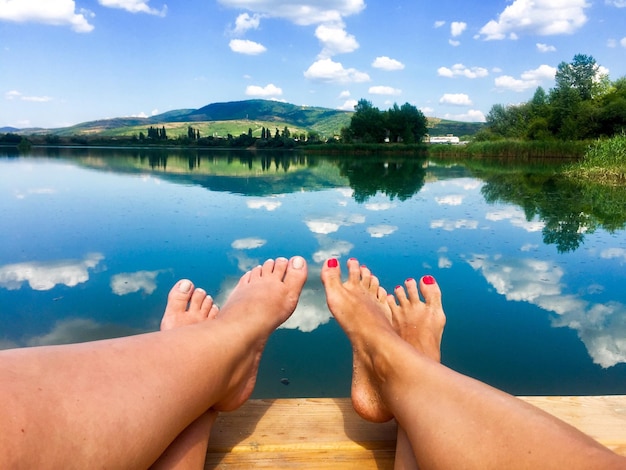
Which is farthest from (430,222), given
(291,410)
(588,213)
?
(291,410)

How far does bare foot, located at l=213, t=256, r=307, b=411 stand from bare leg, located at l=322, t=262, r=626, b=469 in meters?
0.33

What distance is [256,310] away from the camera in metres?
1.29

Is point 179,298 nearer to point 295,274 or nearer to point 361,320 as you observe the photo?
point 295,274

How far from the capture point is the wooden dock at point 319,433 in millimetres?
980

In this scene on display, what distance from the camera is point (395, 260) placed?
3902 mm

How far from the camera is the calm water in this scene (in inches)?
91.5

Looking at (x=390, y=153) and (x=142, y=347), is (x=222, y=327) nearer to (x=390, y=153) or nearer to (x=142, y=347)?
(x=142, y=347)

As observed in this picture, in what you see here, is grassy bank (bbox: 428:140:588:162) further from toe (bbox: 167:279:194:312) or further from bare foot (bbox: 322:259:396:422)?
toe (bbox: 167:279:194:312)

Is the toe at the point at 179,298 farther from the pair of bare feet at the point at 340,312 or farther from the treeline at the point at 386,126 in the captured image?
the treeline at the point at 386,126

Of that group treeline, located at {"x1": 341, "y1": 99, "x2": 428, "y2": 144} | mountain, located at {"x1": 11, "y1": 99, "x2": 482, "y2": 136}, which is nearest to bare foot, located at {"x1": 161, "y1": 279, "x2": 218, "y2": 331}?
treeline, located at {"x1": 341, "y1": 99, "x2": 428, "y2": 144}

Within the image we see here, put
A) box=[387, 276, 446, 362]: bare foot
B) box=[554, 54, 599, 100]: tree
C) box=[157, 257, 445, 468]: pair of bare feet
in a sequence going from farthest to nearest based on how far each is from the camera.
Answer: box=[554, 54, 599, 100]: tree
box=[387, 276, 446, 362]: bare foot
box=[157, 257, 445, 468]: pair of bare feet

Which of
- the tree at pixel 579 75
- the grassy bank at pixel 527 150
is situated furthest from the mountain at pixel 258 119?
the grassy bank at pixel 527 150

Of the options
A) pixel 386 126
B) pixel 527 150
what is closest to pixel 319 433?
pixel 527 150

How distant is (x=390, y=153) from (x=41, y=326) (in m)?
34.0
